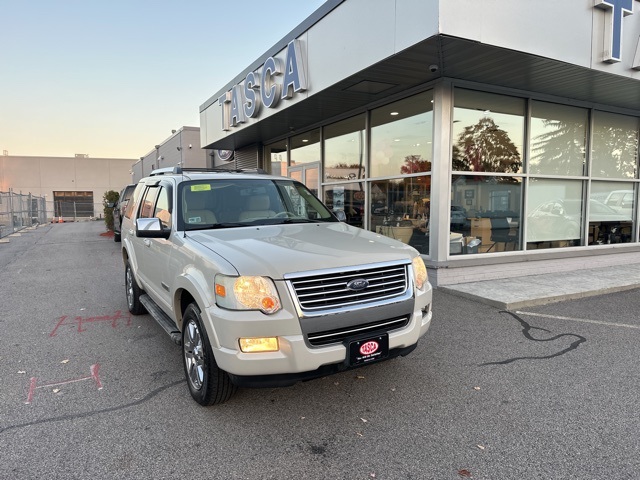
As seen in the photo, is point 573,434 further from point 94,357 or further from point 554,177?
point 554,177

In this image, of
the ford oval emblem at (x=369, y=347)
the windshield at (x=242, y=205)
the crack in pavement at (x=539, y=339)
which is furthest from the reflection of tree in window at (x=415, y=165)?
the ford oval emblem at (x=369, y=347)

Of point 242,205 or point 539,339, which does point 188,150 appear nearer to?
point 242,205

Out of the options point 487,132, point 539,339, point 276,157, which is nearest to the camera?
point 539,339

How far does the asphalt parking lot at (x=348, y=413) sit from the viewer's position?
2.73 m

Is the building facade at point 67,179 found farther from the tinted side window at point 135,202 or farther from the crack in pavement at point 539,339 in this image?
the crack in pavement at point 539,339

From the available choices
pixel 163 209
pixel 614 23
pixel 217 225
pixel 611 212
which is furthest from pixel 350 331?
pixel 611 212

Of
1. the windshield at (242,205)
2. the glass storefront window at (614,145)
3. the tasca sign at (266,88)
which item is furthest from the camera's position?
the glass storefront window at (614,145)

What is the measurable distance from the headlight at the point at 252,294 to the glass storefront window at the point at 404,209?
5.70 metres

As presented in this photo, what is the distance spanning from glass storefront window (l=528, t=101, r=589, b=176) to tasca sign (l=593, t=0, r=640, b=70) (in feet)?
6.15

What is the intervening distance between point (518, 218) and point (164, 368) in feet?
24.5

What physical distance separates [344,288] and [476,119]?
6387 millimetres

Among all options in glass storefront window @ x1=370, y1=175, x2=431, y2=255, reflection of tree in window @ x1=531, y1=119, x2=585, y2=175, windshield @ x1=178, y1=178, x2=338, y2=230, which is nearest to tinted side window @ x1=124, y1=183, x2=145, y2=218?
windshield @ x1=178, y1=178, x2=338, y2=230

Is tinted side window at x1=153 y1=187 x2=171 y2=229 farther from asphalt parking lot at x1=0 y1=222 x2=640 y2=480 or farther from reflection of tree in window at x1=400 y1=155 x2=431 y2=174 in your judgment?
reflection of tree in window at x1=400 y1=155 x2=431 y2=174

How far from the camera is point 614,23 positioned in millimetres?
6969
